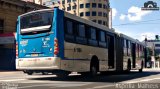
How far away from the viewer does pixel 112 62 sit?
2550 centimetres

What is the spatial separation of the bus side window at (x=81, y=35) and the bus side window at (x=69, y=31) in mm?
676

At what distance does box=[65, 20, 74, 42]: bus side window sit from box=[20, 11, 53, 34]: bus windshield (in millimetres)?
931

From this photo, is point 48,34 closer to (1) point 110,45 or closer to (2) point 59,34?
(2) point 59,34

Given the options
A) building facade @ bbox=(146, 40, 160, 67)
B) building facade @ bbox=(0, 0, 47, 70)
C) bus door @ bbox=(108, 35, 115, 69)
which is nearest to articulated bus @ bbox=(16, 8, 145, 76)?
bus door @ bbox=(108, 35, 115, 69)

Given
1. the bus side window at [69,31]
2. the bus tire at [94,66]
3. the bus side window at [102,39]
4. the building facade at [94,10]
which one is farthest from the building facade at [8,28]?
the building facade at [94,10]

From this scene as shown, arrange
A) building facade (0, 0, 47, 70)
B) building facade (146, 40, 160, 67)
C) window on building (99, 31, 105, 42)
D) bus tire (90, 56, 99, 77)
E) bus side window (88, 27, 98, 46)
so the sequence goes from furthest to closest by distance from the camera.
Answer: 1. building facade (146, 40, 160, 67)
2. building facade (0, 0, 47, 70)
3. window on building (99, 31, 105, 42)
4. bus tire (90, 56, 99, 77)
5. bus side window (88, 27, 98, 46)

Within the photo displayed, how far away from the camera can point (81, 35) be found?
64.5 feet

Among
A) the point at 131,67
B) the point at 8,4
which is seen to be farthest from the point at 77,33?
the point at 8,4

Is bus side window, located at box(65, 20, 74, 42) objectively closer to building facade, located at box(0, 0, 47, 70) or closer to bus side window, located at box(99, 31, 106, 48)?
bus side window, located at box(99, 31, 106, 48)

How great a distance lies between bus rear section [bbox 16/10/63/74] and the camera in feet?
57.4

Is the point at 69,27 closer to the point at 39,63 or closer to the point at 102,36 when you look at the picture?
the point at 39,63

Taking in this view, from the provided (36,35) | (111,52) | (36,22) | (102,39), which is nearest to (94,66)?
(102,39)

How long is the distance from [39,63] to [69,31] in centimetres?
215

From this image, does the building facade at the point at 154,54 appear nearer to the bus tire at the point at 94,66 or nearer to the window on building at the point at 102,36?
the window on building at the point at 102,36
